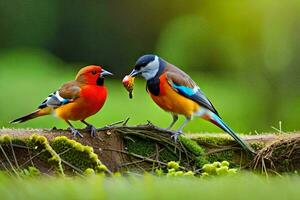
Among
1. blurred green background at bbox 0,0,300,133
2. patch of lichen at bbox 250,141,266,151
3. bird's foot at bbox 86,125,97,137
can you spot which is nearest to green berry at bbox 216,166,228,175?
bird's foot at bbox 86,125,97,137

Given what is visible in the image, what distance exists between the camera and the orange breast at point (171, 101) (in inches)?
145

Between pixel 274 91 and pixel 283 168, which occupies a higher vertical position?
pixel 283 168

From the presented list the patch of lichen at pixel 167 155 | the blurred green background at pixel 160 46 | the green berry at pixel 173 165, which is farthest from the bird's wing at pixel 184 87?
the blurred green background at pixel 160 46

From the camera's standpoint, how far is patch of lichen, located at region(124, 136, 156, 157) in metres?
3.06

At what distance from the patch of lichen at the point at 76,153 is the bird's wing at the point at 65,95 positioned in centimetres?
59

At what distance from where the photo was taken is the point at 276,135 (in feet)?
11.3

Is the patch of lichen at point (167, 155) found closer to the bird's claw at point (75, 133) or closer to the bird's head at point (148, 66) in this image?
the bird's claw at point (75, 133)

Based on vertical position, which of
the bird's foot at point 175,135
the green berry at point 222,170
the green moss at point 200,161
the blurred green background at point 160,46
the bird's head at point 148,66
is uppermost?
the bird's head at point 148,66

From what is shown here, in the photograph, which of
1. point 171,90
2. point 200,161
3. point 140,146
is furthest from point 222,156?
point 171,90

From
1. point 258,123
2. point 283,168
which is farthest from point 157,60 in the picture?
point 258,123

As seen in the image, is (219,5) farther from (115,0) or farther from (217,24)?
(115,0)

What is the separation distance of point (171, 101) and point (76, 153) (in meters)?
0.90

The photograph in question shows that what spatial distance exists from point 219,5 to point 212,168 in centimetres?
1172

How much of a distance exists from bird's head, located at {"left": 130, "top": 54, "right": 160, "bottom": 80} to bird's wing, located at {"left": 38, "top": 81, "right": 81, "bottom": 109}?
31 cm
